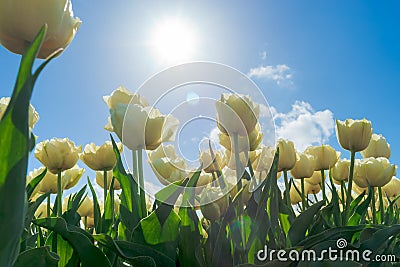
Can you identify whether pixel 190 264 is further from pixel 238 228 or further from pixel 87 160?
pixel 87 160

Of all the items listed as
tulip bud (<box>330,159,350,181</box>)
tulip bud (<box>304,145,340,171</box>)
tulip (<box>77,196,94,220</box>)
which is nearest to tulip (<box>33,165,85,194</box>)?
tulip (<box>77,196,94,220</box>)

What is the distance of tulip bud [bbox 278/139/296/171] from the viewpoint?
161 centimetres

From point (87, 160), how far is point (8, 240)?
1293 millimetres

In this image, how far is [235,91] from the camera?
1.27m

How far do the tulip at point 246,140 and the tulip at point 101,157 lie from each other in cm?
47

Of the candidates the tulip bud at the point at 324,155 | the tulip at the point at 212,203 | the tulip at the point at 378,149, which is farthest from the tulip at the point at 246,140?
the tulip at the point at 378,149

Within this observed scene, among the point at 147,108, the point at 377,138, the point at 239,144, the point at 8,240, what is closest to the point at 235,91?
the point at 239,144

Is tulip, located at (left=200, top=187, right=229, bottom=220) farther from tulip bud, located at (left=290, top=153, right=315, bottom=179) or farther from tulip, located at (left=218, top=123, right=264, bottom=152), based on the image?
tulip bud, located at (left=290, top=153, right=315, bottom=179)

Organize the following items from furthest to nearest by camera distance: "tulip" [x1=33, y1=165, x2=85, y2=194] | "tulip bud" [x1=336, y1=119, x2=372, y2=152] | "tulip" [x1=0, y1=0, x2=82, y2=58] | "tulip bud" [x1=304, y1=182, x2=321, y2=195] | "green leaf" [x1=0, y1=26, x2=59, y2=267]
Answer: "tulip bud" [x1=304, y1=182, x2=321, y2=195] < "tulip" [x1=33, y1=165, x2=85, y2=194] < "tulip bud" [x1=336, y1=119, x2=372, y2=152] < "tulip" [x1=0, y1=0, x2=82, y2=58] < "green leaf" [x1=0, y1=26, x2=59, y2=267]

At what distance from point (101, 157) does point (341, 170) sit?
100 cm

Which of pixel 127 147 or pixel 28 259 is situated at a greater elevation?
pixel 127 147

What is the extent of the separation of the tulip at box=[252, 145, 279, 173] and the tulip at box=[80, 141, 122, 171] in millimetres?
537

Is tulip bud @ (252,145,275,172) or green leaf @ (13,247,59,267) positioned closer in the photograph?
green leaf @ (13,247,59,267)

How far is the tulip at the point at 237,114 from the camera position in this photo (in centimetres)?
123
